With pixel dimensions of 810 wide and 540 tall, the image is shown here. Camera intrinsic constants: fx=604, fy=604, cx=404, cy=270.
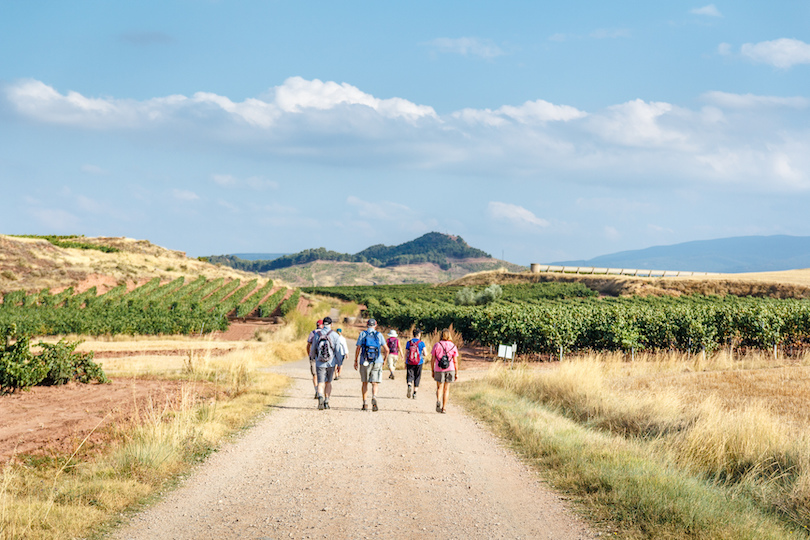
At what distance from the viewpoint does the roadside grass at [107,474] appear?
615cm

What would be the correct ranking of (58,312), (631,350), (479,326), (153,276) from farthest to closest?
(153,276) < (58,312) < (479,326) < (631,350)

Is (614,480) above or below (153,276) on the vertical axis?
below

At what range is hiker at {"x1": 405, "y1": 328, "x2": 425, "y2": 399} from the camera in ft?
47.6

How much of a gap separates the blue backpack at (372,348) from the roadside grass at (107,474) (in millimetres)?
2649

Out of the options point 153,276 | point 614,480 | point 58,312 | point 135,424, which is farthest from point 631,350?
Answer: point 153,276

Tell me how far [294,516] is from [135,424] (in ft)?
16.8

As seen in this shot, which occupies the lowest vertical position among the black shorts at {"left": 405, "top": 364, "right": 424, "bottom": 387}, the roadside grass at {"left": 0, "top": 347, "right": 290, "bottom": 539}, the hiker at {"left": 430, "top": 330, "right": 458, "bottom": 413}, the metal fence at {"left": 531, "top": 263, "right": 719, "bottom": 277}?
the roadside grass at {"left": 0, "top": 347, "right": 290, "bottom": 539}

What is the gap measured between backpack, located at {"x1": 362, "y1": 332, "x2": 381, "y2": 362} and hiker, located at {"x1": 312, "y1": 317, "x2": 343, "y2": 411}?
0.59 m

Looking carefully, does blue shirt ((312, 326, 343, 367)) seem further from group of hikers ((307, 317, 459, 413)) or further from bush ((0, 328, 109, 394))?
bush ((0, 328, 109, 394))

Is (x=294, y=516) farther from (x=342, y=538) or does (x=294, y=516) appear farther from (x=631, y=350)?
(x=631, y=350)

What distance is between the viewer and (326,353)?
1296 centimetres

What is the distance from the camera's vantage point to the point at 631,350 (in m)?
25.9

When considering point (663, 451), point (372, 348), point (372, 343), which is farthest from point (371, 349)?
point (663, 451)

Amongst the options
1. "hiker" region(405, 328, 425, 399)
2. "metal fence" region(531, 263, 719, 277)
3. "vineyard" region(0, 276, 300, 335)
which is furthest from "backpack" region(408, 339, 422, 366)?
"metal fence" region(531, 263, 719, 277)
